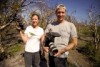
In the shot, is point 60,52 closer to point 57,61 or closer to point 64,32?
point 57,61

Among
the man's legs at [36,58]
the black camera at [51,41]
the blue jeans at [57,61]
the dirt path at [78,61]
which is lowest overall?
the dirt path at [78,61]

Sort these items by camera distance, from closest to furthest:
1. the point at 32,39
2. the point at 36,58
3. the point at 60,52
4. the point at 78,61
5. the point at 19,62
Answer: the point at 60,52
the point at 32,39
the point at 36,58
the point at 19,62
the point at 78,61

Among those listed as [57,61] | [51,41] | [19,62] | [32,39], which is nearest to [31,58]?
[32,39]

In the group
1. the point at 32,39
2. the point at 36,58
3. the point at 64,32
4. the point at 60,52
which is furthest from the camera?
the point at 36,58

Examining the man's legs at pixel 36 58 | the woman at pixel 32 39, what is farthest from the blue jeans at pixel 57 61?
the man's legs at pixel 36 58

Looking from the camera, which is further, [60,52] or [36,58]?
[36,58]

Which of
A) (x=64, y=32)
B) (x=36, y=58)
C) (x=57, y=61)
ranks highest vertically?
(x=64, y=32)

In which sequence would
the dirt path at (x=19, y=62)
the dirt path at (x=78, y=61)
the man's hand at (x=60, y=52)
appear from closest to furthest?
the man's hand at (x=60, y=52)
the dirt path at (x=19, y=62)
the dirt path at (x=78, y=61)

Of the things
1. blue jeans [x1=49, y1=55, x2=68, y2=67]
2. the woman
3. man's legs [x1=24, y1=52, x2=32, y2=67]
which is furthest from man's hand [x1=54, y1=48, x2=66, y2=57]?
man's legs [x1=24, y1=52, x2=32, y2=67]

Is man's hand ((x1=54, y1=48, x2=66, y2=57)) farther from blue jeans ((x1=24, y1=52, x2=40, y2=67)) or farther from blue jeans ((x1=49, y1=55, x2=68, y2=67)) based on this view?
blue jeans ((x1=24, y1=52, x2=40, y2=67))

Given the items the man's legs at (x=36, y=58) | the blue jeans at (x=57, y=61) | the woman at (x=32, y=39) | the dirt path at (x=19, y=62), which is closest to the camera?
the blue jeans at (x=57, y=61)

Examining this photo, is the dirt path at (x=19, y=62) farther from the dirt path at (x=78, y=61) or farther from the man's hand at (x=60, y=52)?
the man's hand at (x=60, y=52)

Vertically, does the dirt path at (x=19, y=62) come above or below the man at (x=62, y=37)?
below

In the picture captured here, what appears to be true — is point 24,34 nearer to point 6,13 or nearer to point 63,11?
point 63,11
